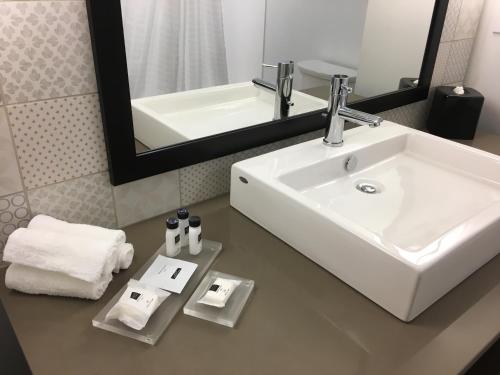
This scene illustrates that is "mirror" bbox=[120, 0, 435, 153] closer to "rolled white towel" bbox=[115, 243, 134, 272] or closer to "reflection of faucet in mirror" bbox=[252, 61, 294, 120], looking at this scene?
"reflection of faucet in mirror" bbox=[252, 61, 294, 120]

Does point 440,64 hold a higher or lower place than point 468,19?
lower

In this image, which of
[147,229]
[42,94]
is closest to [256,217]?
[147,229]

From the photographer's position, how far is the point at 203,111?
1.19 metres

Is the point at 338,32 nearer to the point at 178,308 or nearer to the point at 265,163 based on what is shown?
the point at 265,163

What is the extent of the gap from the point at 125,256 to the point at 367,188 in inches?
28.9

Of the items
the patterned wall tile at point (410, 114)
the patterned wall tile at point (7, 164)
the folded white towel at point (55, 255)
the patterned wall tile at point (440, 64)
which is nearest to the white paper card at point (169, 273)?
the folded white towel at point (55, 255)

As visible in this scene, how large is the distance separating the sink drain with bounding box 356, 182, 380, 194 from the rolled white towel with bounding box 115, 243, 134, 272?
0.69 m

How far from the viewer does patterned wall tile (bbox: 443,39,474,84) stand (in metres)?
1.75

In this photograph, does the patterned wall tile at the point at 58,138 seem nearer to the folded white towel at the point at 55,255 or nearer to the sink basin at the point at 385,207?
the folded white towel at the point at 55,255

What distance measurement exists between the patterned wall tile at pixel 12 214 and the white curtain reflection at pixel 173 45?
1.10ft

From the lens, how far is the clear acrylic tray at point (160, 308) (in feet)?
2.55

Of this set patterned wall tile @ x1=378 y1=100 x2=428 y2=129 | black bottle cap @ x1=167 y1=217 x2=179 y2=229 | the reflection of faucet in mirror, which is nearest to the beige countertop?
black bottle cap @ x1=167 y1=217 x2=179 y2=229

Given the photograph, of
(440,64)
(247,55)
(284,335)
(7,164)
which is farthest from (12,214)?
(440,64)

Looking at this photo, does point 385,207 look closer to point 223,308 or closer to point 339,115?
point 339,115
